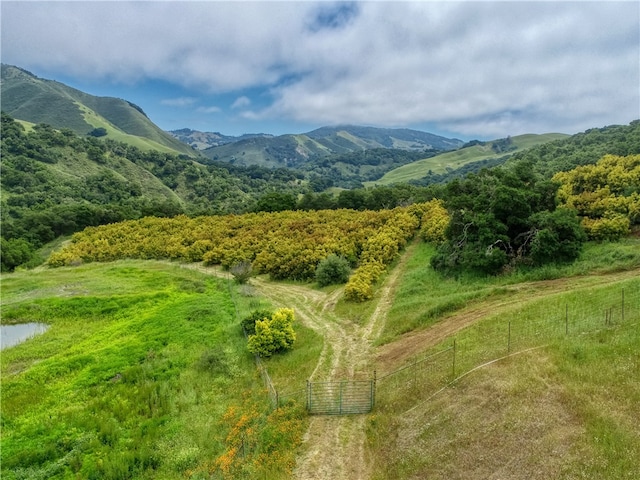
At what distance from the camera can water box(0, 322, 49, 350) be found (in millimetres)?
33991

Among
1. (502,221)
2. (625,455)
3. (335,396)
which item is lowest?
(335,396)

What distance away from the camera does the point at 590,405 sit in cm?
1459

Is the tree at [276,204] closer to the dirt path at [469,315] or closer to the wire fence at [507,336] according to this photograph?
the dirt path at [469,315]

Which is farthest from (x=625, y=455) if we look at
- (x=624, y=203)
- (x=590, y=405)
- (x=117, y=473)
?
(x=624, y=203)

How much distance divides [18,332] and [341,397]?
33.7 m

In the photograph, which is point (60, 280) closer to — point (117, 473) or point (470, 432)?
point (117, 473)

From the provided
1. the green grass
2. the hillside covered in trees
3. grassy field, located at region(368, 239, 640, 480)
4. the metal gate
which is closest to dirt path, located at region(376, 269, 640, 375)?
grassy field, located at region(368, 239, 640, 480)

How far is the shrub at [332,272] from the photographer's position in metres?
39.6

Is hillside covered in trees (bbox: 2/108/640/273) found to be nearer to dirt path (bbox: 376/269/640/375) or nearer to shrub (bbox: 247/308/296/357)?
dirt path (bbox: 376/269/640/375)

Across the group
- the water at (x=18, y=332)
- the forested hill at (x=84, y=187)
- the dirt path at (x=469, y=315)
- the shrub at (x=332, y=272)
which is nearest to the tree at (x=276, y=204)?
the forested hill at (x=84, y=187)

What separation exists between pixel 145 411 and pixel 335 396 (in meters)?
11.1

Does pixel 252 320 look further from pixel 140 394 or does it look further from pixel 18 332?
pixel 18 332

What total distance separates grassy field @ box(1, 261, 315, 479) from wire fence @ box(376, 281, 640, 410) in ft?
17.2

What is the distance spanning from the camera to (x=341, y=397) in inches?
758
